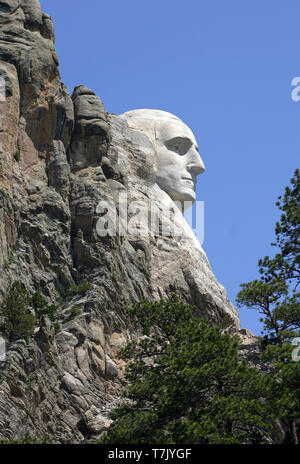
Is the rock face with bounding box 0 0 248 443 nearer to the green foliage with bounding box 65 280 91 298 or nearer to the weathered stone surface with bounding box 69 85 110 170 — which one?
the weathered stone surface with bounding box 69 85 110 170

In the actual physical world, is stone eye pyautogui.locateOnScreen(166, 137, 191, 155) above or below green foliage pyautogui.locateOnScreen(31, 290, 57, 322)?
above

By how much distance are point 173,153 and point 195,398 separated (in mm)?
33841

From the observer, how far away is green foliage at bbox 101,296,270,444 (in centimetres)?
3953

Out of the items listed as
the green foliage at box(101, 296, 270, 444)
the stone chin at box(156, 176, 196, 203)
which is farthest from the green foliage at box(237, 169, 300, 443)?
the stone chin at box(156, 176, 196, 203)

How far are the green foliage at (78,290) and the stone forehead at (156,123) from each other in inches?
752

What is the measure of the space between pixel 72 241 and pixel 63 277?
3.17m

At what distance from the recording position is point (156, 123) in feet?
246

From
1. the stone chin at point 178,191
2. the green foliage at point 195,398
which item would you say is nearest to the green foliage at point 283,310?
the green foliage at point 195,398

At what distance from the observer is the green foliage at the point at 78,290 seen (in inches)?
2261

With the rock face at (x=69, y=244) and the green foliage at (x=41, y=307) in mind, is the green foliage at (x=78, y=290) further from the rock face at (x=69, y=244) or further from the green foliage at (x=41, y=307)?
the green foliage at (x=41, y=307)

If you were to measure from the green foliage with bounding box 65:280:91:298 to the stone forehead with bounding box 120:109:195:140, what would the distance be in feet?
62.7

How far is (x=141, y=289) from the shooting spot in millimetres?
61562

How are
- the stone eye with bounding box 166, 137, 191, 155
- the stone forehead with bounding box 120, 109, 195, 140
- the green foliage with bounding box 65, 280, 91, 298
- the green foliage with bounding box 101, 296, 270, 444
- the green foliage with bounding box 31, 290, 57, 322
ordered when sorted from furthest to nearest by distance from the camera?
the stone forehead with bounding box 120, 109, 195, 140 → the stone eye with bounding box 166, 137, 191, 155 → the green foliage with bounding box 65, 280, 91, 298 → the green foliage with bounding box 31, 290, 57, 322 → the green foliage with bounding box 101, 296, 270, 444

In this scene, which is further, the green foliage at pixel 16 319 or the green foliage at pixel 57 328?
the green foliage at pixel 57 328
